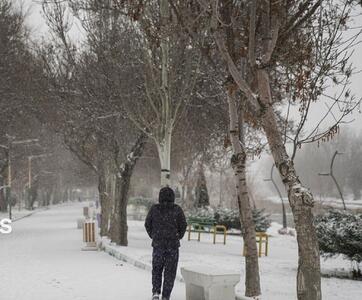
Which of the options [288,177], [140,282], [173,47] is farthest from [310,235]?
[173,47]

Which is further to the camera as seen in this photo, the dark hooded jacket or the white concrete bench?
the dark hooded jacket

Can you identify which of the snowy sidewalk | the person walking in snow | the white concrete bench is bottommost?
the snowy sidewalk

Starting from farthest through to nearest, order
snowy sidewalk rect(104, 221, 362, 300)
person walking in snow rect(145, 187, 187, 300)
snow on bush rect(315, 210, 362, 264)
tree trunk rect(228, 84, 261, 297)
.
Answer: snow on bush rect(315, 210, 362, 264) → snowy sidewalk rect(104, 221, 362, 300) → tree trunk rect(228, 84, 261, 297) → person walking in snow rect(145, 187, 187, 300)

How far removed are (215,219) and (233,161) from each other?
69.0ft

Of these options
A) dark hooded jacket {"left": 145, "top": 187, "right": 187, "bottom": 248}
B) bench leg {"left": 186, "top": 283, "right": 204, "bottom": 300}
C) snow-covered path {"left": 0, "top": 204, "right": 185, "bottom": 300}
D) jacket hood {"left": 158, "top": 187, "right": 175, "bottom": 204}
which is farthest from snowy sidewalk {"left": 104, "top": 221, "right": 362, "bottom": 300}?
jacket hood {"left": 158, "top": 187, "right": 175, "bottom": 204}

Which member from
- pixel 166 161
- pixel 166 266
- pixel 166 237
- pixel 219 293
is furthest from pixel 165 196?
pixel 166 161

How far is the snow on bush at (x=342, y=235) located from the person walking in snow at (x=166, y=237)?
6.06 meters

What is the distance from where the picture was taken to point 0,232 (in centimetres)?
3066

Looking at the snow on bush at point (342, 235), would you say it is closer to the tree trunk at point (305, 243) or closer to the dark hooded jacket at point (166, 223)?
the dark hooded jacket at point (166, 223)

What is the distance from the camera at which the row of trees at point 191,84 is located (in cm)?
855

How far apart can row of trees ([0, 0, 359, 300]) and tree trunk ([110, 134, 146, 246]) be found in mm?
40

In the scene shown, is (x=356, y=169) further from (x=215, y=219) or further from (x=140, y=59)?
(x=140, y=59)

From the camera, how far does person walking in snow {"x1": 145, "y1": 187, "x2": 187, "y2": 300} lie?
918cm

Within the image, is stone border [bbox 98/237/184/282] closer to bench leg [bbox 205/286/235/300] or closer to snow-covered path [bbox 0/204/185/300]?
snow-covered path [bbox 0/204/185/300]
